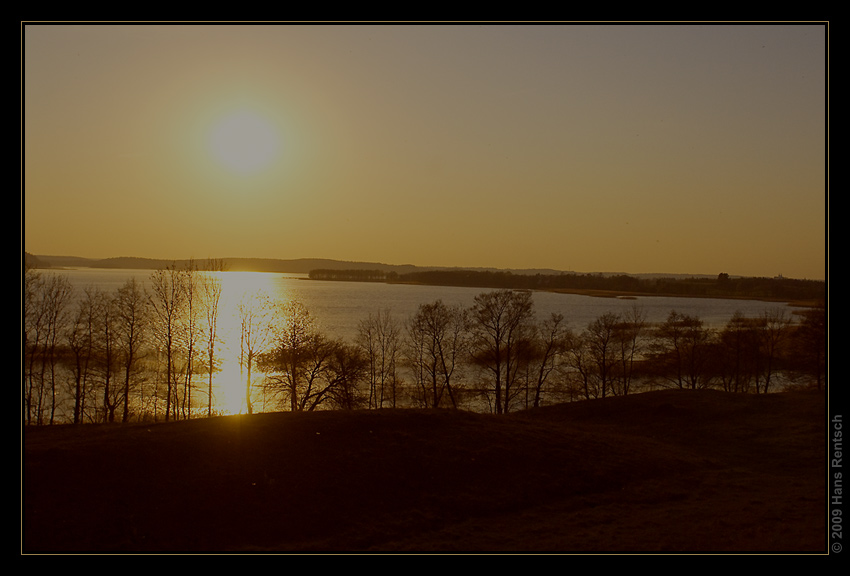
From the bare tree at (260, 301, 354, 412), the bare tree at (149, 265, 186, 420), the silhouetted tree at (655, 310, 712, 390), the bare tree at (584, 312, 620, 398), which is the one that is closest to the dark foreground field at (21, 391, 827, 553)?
the bare tree at (260, 301, 354, 412)

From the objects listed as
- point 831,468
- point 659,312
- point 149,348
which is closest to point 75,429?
point 831,468

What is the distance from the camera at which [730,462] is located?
51.3 feet

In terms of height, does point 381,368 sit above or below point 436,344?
below

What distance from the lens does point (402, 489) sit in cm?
1170

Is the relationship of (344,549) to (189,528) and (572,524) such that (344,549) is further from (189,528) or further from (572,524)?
(572,524)

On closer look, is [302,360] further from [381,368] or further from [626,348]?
[626,348]

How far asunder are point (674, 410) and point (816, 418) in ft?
13.9

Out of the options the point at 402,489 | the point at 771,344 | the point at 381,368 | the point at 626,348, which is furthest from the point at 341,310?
the point at 402,489

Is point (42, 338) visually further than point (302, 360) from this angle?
Yes

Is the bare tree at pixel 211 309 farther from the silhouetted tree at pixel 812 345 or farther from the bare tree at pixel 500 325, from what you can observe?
the silhouetted tree at pixel 812 345

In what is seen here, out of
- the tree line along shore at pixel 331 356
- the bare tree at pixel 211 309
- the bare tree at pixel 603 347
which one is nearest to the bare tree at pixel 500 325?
the tree line along shore at pixel 331 356

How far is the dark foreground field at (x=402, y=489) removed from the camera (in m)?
9.50

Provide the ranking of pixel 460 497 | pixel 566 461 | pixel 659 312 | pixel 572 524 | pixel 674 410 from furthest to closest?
pixel 659 312 → pixel 674 410 → pixel 566 461 → pixel 460 497 → pixel 572 524
